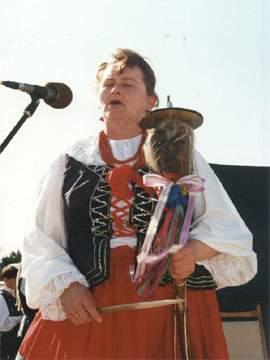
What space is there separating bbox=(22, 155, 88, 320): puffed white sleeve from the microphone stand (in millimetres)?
286

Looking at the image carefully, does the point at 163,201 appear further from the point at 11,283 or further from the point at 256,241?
the point at 11,283

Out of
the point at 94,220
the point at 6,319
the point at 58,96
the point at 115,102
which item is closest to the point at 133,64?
the point at 115,102

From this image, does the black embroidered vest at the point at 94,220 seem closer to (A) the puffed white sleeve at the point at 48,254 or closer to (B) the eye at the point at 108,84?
(A) the puffed white sleeve at the point at 48,254

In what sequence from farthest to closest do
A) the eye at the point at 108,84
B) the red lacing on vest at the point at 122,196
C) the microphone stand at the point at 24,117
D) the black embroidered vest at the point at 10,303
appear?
1. the black embroidered vest at the point at 10,303
2. the microphone stand at the point at 24,117
3. the eye at the point at 108,84
4. the red lacing on vest at the point at 122,196

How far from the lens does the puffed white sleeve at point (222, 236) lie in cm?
166

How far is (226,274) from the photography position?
67.9 inches

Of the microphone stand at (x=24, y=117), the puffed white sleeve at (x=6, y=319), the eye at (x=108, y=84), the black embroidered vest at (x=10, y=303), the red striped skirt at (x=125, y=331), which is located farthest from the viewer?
the black embroidered vest at (x=10, y=303)

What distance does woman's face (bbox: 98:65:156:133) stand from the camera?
198cm

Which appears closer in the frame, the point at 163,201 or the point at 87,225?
the point at 163,201

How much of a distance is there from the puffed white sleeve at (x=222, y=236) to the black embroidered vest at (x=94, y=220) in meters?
0.06

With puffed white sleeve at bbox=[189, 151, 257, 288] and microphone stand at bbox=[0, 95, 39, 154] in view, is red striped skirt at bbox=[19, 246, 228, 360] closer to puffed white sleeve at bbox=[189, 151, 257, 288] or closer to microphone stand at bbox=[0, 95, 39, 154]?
puffed white sleeve at bbox=[189, 151, 257, 288]

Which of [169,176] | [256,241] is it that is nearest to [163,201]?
[169,176]

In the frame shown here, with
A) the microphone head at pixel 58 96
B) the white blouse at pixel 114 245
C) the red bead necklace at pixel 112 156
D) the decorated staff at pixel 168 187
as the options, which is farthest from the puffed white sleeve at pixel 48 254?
the microphone head at pixel 58 96

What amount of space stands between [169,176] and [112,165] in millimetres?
333
